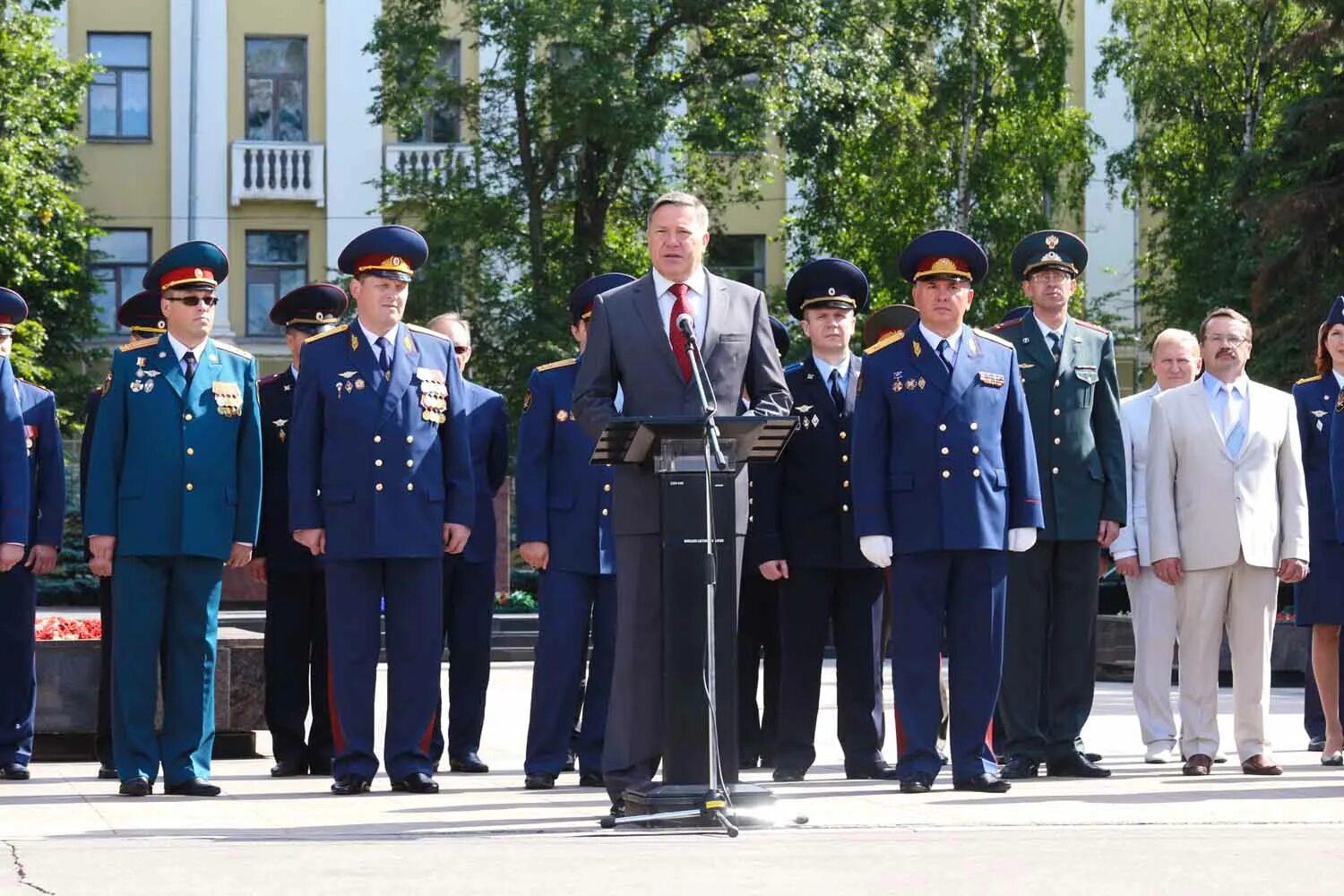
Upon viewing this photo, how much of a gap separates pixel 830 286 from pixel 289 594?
292 centimetres

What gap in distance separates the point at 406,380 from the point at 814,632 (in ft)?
7.22

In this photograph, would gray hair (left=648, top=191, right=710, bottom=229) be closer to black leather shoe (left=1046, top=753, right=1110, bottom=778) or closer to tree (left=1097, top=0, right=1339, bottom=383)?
black leather shoe (left=1046, top=753, right=1110, bottom=778)

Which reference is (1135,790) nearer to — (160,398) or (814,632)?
(814,632)

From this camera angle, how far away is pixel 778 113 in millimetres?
33312

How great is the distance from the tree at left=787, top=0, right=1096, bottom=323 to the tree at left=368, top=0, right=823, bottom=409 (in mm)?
4039

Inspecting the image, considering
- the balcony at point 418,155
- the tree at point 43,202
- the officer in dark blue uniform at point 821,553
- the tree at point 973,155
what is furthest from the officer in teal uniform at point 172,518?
the balcony at point 418,155

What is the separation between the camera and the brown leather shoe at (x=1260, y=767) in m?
10.4

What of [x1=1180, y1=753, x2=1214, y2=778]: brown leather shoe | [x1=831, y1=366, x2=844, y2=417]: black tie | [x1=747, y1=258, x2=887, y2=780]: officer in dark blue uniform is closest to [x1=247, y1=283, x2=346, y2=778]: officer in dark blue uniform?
[x1=747, y1=258, x2=887, y2=780]: officer in dark blue uniform

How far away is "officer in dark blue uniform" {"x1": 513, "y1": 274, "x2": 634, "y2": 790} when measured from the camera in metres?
10.3

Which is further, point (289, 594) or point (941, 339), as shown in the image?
point (289, 594)

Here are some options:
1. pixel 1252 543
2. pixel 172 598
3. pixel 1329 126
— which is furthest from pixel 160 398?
pixel 1329 126

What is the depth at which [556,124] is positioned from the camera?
1303 inches

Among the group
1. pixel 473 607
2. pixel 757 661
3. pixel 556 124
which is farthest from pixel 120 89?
pixel 757 661

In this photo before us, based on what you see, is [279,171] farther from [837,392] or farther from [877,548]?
[877,548]
